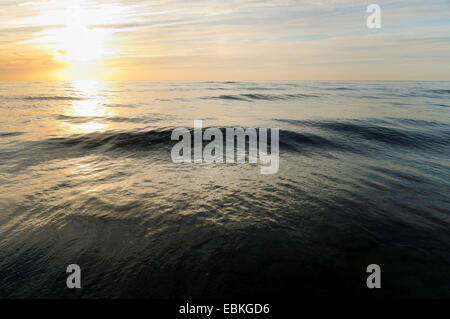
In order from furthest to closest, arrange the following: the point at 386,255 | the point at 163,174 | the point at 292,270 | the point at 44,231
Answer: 1. the point at 163,174
2. the point at 44,231
3. the point at 386,255
4. the point at 292,270

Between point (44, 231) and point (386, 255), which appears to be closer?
point (386, 255)

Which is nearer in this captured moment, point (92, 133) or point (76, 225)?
point (76, 225)

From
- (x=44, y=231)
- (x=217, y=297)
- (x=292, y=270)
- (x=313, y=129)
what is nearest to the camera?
(x=217, y=297)

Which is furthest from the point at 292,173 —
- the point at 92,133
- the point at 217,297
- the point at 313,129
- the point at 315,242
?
the point at 92,133

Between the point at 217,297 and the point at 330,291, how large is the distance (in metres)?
1.79
